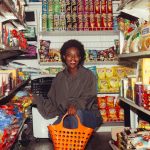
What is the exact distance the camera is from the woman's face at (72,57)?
405cm

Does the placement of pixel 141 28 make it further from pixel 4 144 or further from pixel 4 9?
pixel 4 144

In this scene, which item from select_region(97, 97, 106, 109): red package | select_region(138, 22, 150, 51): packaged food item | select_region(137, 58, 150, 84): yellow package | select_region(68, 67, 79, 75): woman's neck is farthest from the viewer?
select_region(97, 97, 106, 109): red package

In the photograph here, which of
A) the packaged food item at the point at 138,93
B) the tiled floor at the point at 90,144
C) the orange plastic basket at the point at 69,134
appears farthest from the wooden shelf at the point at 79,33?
the packaged food item at the point at 138,93

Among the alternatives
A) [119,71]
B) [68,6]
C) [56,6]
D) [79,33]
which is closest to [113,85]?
[119,71]

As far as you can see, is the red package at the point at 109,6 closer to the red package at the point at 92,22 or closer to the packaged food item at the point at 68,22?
the red package at the point at 92,22

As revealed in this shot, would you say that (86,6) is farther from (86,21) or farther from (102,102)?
(102,102)

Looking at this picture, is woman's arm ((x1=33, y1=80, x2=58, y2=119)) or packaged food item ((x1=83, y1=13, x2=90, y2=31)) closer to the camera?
woman's arm ((x1=33, y1=80, x2=58, y2=119))

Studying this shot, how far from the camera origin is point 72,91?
4.12 meters

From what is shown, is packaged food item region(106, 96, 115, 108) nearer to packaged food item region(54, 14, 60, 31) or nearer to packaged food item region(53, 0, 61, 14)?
packaged food item region(54, 14, 60, 31)

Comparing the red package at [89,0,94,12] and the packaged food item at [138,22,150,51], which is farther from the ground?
the red package at [89,0,94,12]

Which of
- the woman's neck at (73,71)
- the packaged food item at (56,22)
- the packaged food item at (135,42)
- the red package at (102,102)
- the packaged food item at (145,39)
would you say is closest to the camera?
the packaged food item at (145,39)

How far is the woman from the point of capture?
396cm

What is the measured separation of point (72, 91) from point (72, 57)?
447 millimetres

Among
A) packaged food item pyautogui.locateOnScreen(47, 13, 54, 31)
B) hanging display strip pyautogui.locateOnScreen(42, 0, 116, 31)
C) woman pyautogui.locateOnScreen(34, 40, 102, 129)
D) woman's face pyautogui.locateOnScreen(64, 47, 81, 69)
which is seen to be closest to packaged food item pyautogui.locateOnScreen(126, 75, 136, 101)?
woman pyautogui.locateOnScreen(34, 40, 102, 129)
